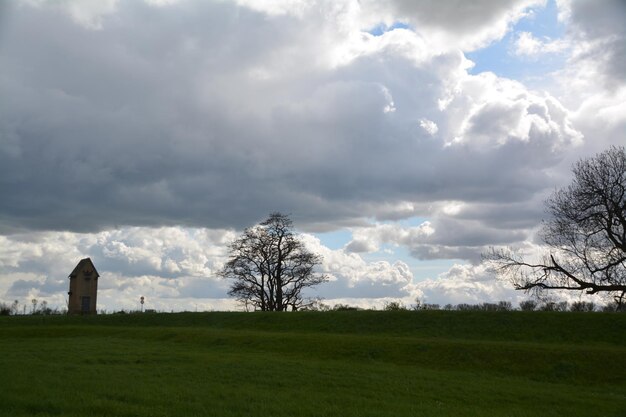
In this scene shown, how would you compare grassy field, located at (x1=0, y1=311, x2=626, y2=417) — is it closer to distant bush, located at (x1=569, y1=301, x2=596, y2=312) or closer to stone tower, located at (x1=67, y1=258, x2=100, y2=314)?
distant bush, located at (x1=569, y1=301, x2=596, y2=312)

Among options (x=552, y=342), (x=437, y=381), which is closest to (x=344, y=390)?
(x=437, y=381)

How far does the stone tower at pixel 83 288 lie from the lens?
79938mm

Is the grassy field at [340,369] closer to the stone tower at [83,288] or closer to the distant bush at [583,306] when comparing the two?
the distant bush at [583,306]

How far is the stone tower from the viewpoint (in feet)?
262

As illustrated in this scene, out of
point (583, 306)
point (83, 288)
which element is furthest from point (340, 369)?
point (83, 288)

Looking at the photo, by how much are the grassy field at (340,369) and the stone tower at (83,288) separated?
32.3 m

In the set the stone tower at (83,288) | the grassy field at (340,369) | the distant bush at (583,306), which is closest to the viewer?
the grassy field at (340,369)

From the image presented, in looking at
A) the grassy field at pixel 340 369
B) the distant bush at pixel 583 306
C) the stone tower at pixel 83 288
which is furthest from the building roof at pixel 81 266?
the distant bush at pixel 583 306

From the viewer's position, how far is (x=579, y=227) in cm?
3838

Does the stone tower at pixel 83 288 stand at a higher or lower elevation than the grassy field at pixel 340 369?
higher

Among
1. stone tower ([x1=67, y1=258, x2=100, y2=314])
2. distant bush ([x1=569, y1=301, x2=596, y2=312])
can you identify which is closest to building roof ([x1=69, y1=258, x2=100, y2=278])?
stone tower ([x1=67, y1=258, x2=100, y2=314])

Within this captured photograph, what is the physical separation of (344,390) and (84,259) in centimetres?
7177

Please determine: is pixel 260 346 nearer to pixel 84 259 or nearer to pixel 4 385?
→ pixel 4 385

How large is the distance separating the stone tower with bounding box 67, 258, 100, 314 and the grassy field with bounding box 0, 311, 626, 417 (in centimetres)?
3230
